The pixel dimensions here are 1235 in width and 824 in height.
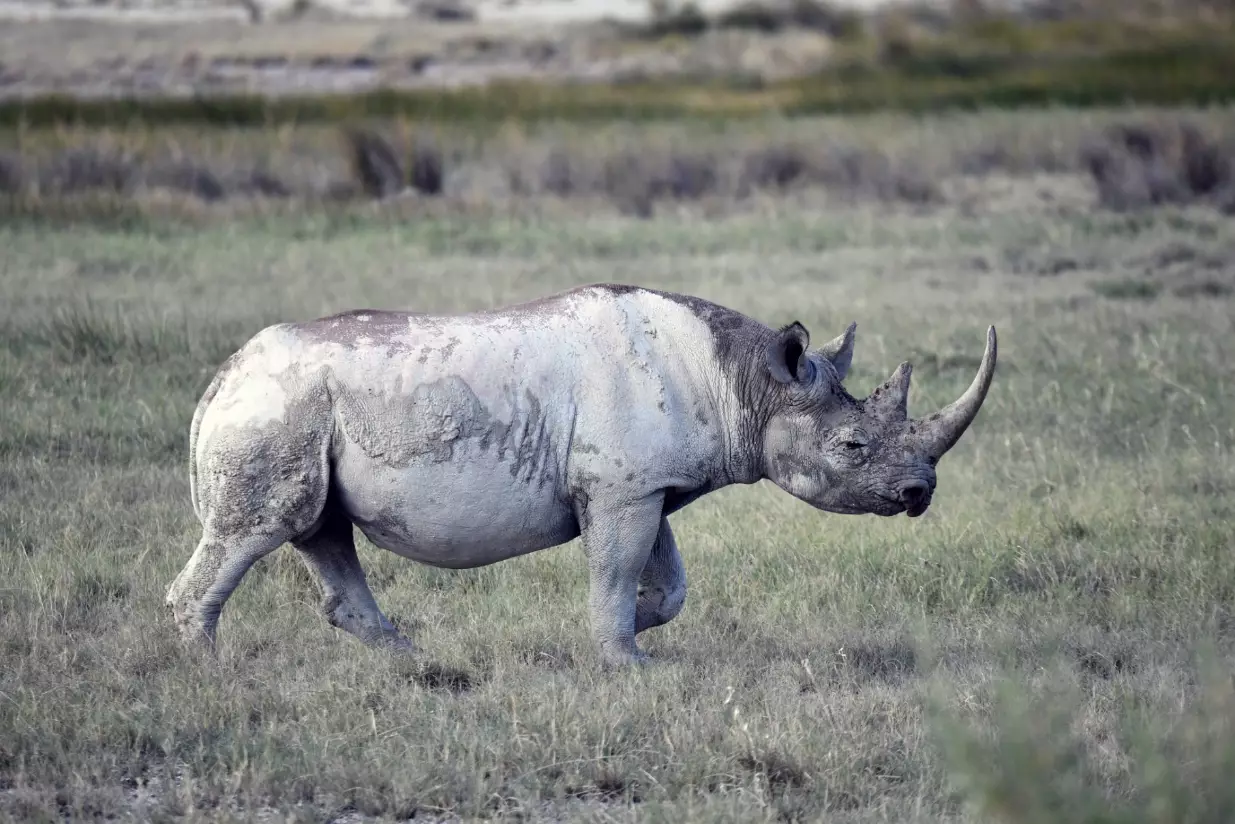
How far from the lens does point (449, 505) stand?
6227mm

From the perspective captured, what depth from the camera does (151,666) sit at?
638 cm

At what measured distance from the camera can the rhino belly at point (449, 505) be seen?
6188mm

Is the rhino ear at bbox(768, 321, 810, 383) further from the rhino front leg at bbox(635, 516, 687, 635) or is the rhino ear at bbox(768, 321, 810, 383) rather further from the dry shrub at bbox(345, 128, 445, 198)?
the dry shrub at bbox(345, 128, 445, 198)

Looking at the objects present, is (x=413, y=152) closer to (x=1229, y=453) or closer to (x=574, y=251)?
(x=574, y=251)

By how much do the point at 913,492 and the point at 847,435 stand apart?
1.09ft

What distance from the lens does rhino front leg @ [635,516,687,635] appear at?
680 cm

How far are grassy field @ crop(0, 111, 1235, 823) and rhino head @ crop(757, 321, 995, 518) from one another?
2.19ft

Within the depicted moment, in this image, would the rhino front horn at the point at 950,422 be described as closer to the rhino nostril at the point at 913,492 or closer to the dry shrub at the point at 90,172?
the rhino nostril at the point at 913,492

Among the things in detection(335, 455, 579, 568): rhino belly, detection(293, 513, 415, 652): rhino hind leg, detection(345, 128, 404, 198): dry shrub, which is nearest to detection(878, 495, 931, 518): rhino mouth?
detection(335, 455, 579, 568): rhino belly

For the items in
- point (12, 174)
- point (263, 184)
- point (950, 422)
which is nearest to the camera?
point (950, 422)

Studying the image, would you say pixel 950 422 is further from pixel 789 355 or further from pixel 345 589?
pixel 345 589

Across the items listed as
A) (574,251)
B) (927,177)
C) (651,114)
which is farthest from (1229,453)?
(651,114)

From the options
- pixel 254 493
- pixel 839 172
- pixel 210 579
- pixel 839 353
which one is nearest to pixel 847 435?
pixel 839 353

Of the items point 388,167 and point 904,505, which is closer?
point 904,505
